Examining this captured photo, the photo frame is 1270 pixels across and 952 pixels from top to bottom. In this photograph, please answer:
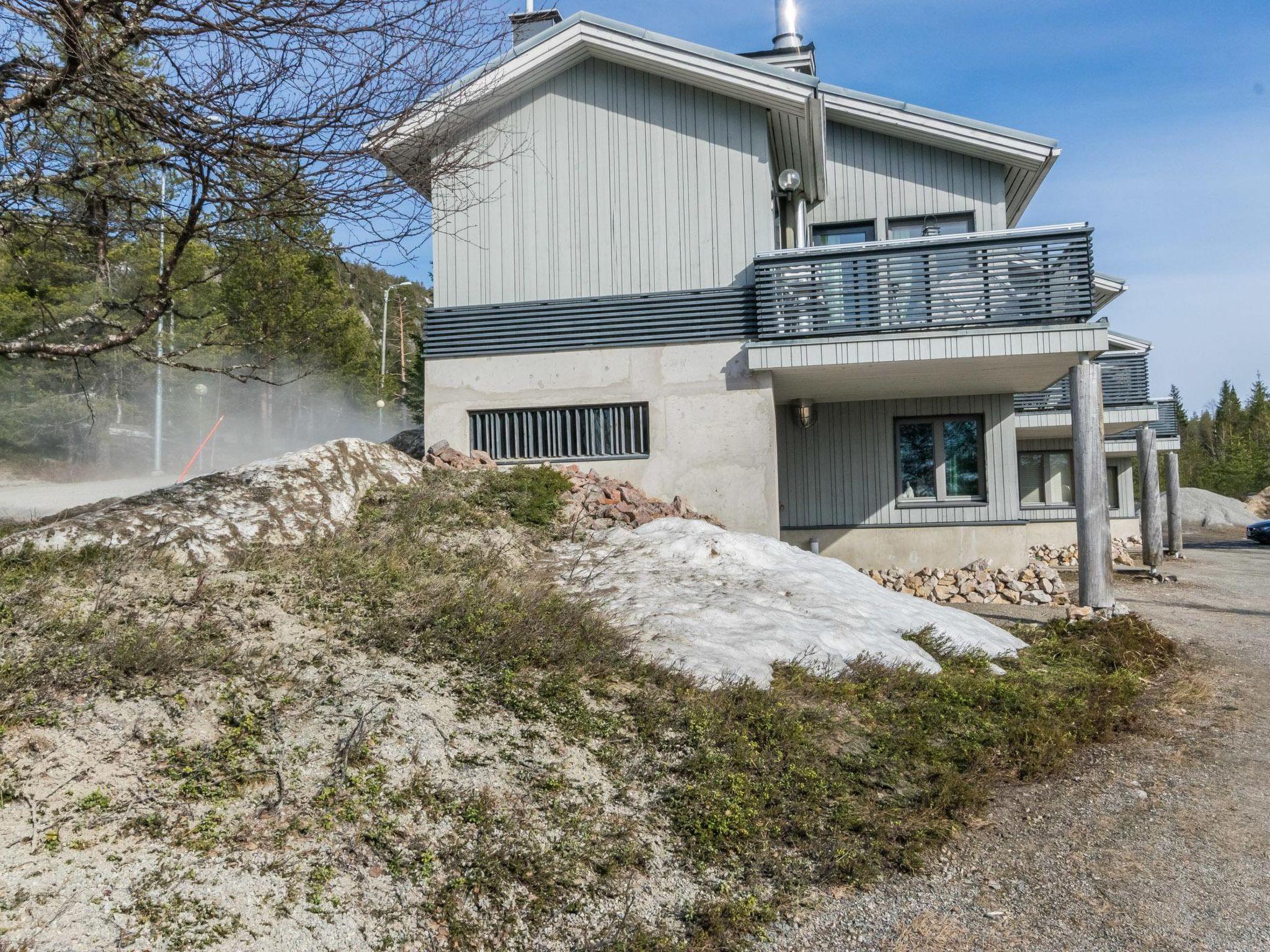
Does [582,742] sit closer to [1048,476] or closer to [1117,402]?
[1117,402]

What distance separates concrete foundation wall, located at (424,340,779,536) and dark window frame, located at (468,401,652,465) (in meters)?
0.11

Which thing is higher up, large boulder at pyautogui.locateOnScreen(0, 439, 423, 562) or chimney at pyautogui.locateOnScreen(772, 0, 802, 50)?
chimney at pyautogui.locateOnScreen(772, 0, 802, 50)

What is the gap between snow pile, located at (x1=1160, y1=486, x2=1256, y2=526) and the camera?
150ft

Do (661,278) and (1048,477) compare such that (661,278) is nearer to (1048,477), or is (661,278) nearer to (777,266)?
(777,266)

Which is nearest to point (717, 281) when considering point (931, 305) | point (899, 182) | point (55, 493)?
point (931, 305)

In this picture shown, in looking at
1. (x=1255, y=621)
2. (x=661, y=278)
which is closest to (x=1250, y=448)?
(x=1255, y=621)

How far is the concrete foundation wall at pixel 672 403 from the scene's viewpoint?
12.5m

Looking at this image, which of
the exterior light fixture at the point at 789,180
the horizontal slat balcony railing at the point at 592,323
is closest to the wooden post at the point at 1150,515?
the exterior light fixture at the point at 789,180

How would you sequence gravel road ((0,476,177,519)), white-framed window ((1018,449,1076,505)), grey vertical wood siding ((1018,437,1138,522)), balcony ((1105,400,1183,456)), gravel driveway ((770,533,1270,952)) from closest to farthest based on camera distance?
gravel driveway ((770,533,1270,952)), gravel road ((0,476,177,519)), grey vertical wood siding ((1018,437,1138,522)), balcony ((1105,400,1183,456)), white-framed window ((1018,449,1076,505))

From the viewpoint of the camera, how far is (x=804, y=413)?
1454 cm

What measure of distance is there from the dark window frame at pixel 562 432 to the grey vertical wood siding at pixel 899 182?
5519 mm

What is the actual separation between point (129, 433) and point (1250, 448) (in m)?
64.5

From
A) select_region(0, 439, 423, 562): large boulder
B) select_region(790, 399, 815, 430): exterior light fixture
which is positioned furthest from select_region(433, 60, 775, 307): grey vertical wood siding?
select_region(0, 439, 423, 562): large boulder

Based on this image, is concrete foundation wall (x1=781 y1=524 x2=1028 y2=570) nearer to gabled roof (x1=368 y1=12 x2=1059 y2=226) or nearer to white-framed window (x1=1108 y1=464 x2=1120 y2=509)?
gabled roof (x1=368 y1=12 x2=1059 y2=226)
